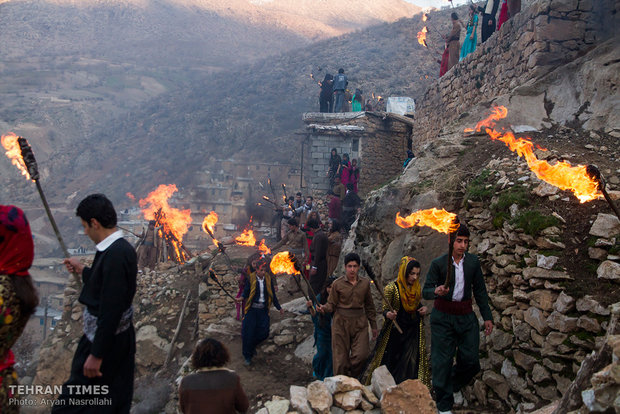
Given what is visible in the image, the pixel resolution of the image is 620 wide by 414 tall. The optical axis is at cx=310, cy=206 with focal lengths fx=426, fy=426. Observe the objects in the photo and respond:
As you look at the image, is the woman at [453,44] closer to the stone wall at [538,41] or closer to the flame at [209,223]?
the stone wall at [538,41]

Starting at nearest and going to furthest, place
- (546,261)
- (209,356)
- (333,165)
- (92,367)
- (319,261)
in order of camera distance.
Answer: (92,367), (209,356), (546,261), (319,261), (333,165)

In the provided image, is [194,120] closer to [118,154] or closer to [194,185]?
[118,154]

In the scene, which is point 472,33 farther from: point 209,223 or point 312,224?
point 209,223

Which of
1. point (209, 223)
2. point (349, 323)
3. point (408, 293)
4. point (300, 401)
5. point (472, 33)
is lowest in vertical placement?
point (209, 223)

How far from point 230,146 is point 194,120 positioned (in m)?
8.13

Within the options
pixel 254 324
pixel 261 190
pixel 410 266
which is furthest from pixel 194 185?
pixel 410 266

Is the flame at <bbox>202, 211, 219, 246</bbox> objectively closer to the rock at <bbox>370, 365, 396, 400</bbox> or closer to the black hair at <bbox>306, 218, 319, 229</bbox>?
the black hair at <bbox>306, 218, 319, 229</bbox>

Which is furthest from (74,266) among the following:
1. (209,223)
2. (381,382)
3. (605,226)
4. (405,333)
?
(209,223)

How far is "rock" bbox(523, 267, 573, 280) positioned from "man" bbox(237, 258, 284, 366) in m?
4.39

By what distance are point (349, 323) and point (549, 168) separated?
3247mm

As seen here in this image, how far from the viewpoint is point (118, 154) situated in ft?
140

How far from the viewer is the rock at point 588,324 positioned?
3934mm

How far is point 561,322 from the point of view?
4195 mm

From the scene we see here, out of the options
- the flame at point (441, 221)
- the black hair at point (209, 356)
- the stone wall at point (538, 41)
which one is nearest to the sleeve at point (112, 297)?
the black hair at point (209, 356)
